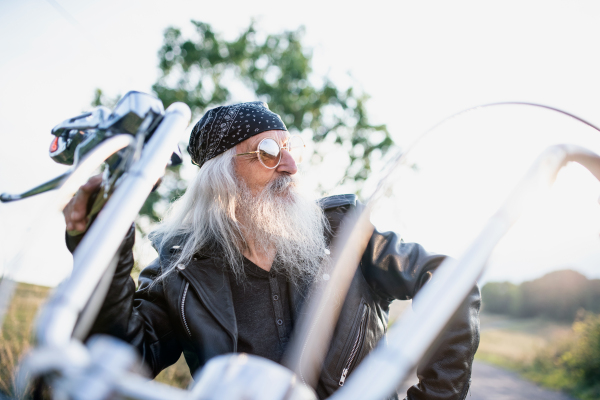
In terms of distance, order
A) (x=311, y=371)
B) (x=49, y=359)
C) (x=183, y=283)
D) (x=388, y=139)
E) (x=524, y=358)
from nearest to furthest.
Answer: (x=49, y=359), (x=311, y=371), (x=183, y=283), (x=524, y=358), (x=388, y=139)

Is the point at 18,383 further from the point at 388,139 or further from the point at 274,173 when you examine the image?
the point at 388,139

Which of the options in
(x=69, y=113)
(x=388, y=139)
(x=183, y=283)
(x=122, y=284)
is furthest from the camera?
(x=388, y=139)

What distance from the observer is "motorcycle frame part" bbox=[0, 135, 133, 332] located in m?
0.86

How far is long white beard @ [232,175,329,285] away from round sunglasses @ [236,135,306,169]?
13cm

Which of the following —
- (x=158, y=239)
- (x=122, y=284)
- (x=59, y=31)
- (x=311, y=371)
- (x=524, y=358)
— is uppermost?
(x=59, y=31)

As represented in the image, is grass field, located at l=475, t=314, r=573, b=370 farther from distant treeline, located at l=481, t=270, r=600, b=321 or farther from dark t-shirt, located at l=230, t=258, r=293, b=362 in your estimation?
dark t-shirt, located at l=230, t=258, r=293, b=362

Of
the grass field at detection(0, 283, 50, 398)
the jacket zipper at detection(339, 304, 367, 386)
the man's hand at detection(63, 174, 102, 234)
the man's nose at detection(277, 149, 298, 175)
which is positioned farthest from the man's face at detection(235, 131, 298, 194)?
the grass field at detection(0, 283, 50, 398)

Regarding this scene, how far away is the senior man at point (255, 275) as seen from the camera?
164 cm

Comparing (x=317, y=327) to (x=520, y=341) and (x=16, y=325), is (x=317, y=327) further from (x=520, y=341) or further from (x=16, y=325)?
(x=520, y=341)

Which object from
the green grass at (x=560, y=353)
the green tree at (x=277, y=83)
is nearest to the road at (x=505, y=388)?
the green grass at (x=560, y=353)

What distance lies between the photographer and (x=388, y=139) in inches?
585

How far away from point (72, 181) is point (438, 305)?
814 millimetres

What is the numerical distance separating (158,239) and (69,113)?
4.68ft

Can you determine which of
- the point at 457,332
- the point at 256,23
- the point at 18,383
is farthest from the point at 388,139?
the point at 18,383
